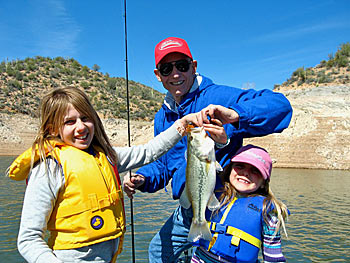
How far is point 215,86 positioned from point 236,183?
3.33ft

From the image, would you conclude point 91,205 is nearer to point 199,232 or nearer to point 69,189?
point 69,189

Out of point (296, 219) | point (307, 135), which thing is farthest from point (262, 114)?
point (307, 135)

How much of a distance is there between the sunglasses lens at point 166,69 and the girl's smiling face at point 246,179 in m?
1.21

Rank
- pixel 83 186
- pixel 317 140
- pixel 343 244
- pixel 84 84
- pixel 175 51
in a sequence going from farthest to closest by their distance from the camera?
pixel 84 84
pixel 317 140
pixel 343 244
pixel 175 51
pixel 83 186

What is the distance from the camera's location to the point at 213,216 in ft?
9.41

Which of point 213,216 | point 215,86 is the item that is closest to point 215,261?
point 213,216

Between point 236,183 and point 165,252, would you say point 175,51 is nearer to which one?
point 236,183

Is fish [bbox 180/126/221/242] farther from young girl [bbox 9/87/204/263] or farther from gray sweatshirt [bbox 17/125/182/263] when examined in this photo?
gray sweatshirt [bbox 17/125/182/263]

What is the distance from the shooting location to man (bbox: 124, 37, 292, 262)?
271cm

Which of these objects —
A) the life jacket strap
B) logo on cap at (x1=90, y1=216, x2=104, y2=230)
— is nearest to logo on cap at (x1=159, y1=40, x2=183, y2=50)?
the life jacket strap

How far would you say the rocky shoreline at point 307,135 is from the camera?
2003cm

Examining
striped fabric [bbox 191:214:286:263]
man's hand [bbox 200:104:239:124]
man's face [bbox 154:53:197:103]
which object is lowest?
striped fabric [bbox 191:214:286:263]

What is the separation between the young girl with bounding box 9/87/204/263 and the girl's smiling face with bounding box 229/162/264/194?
665 mm

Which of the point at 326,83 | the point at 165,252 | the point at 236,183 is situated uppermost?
the point at 326,83
